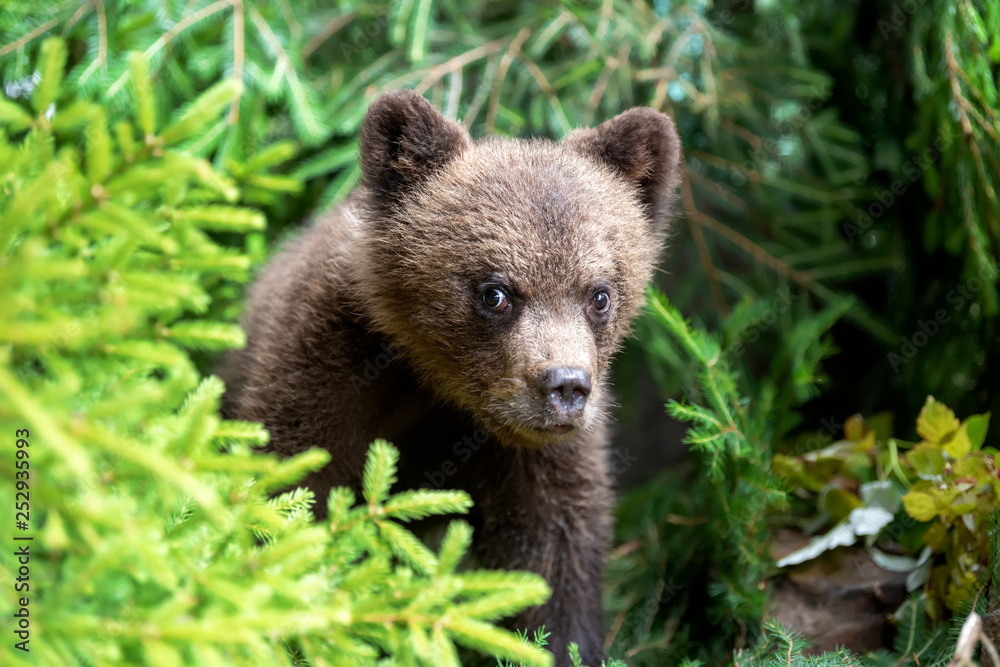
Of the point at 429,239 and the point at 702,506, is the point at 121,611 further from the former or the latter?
the point at 702,506

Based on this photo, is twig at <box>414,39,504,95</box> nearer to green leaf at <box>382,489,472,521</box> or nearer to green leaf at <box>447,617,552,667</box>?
green leaf at <box>382,489,472,521</box>

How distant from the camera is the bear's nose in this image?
245 cm

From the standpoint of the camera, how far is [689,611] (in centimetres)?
372

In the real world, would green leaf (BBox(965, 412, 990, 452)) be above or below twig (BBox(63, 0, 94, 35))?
below

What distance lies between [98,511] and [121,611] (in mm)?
278

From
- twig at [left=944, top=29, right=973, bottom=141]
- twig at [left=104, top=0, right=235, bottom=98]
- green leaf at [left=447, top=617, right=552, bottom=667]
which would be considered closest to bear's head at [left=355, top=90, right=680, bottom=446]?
green leaf at [left=447, top=617, right=552, bottom=667]

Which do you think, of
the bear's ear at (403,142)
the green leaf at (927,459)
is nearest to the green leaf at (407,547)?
the bear's ear at (403,142)

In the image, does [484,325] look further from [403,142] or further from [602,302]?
[403,142]

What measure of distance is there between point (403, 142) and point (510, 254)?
64cm

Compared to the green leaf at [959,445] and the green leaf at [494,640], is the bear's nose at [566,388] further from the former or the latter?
the green leaf at [959,445]

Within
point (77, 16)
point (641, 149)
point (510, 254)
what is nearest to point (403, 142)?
point (510, 254)

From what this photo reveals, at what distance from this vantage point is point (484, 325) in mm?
2701

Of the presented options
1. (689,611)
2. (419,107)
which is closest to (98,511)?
(419,107)

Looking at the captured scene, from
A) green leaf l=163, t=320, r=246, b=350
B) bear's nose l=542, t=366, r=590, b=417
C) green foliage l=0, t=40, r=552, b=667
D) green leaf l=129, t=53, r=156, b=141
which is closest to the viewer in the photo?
green foliage l=0, t=40, r=552, b=667
